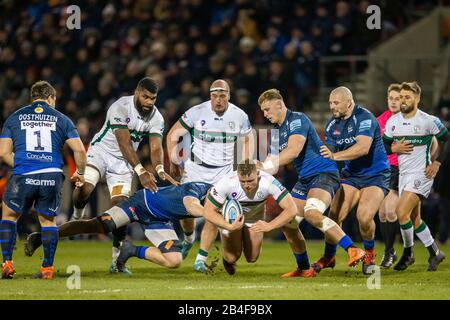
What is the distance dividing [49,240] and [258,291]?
252cm

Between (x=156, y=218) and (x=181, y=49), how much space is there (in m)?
9.79

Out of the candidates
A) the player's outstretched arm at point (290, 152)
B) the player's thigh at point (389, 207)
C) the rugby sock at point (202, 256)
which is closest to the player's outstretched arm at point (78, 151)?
the rugby sock at point (202, 256)

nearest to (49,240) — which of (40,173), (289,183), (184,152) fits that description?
(40,173)

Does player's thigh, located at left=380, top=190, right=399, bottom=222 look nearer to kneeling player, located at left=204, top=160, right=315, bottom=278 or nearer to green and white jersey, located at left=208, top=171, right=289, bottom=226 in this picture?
kneeling player, located at left=204, top=160, right=315, bottom=278

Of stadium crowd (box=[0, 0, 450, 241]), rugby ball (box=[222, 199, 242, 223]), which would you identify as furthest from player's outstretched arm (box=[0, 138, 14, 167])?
stadium crowd (box=[0, 0, 450, 241])

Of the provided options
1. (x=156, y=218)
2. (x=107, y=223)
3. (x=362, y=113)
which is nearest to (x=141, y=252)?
(x=156, y=218)

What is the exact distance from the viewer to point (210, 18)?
21.6 m

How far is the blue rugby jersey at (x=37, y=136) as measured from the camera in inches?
414

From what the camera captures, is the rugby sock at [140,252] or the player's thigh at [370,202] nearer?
the rugby sock at [140,252]

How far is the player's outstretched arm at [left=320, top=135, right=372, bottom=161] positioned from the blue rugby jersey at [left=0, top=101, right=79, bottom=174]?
2886 millimetres

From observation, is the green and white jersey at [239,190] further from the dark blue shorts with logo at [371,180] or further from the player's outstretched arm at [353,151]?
the dark blue shorts with logo at [371,180]

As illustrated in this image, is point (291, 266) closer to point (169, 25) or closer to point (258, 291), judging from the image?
point (258, 291)

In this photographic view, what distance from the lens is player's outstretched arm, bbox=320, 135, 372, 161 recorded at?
11.2 metres

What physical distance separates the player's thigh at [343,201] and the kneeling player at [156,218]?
176cm
